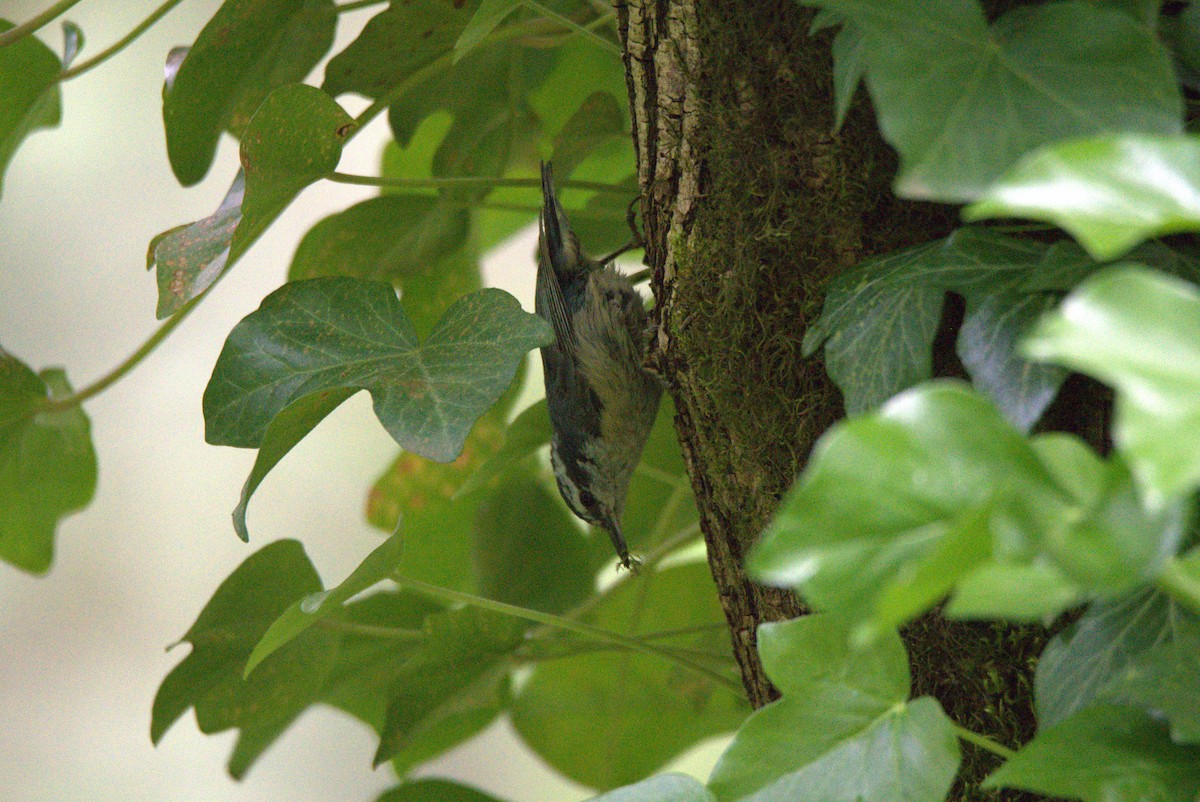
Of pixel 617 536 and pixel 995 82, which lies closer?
pixel 995 82

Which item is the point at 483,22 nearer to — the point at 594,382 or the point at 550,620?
the point at 550,620

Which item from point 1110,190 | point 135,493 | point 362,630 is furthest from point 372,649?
point 135,493

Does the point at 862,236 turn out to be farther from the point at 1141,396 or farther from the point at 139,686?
the point at 139,686

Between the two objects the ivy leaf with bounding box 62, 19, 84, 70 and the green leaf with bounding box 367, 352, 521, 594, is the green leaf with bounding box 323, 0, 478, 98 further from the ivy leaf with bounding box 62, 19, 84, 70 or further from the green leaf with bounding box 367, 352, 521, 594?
the green leaf with bounding box 367, 352, 521, 594

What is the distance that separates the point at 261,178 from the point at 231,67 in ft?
0.85

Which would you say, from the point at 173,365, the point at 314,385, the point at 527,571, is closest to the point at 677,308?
the point at 314,385

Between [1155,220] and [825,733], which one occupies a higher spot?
[1155,220]

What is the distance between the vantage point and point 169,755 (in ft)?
8.13

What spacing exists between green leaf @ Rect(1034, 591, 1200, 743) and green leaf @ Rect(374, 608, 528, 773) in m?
0.58

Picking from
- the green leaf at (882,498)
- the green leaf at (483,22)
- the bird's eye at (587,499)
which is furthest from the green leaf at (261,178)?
the bird's eye at (587,499)

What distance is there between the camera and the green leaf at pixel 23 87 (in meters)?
1.17

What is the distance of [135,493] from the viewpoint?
8.37ft

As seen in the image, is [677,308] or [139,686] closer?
[677,308]

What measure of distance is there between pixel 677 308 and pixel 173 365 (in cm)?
205
